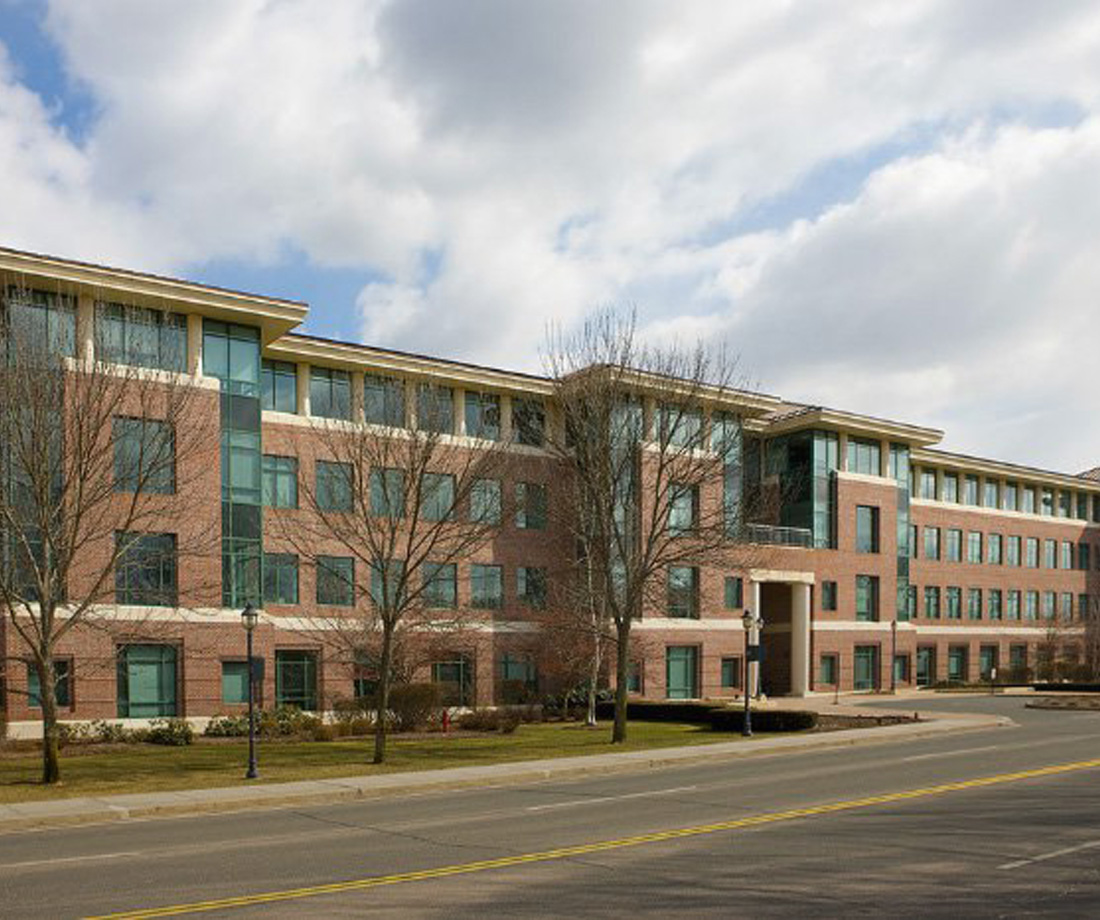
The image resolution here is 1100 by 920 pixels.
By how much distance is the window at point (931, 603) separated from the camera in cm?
7125

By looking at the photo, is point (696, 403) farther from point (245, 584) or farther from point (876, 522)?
point (876, 522)

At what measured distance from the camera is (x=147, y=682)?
1457 inches

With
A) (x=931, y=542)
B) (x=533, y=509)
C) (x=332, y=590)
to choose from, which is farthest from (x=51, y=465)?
(x=931, y=542)

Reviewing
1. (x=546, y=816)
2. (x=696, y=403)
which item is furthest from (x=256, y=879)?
(x=696, y=403)

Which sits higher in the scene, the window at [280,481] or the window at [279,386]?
the window at [279,386]

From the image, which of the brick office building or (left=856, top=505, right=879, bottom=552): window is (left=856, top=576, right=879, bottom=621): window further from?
(left=856, top=505, right=879, bottom=552): window

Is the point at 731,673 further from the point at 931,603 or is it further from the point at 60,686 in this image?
the point at 60,686

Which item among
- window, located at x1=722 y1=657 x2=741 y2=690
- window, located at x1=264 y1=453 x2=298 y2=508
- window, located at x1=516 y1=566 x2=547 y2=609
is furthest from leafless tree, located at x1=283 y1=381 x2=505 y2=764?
window, located at x1=722 y1=657 x2=741 y2=690

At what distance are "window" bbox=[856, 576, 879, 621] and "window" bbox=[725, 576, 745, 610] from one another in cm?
903

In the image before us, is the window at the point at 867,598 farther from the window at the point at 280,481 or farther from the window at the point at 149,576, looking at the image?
the window at the point at 149,576

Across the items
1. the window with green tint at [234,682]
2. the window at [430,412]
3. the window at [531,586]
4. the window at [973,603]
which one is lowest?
the window at [973,603]

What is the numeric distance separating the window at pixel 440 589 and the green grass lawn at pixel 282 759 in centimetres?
547

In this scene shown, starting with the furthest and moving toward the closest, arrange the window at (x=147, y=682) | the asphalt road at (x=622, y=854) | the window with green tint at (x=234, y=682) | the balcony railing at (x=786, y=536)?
the balcony railing at (x=786, y=536)
the window with green tint at (x=234, y=682)
the window at (x=147, y=682)
the asphalt road at (x=622, y=854)

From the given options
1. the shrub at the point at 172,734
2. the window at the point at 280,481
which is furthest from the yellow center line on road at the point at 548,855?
the window at the point at 280,481
